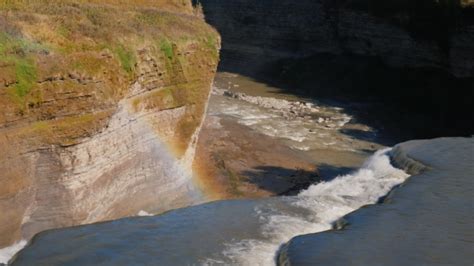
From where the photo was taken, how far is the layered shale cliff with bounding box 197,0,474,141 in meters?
31.4

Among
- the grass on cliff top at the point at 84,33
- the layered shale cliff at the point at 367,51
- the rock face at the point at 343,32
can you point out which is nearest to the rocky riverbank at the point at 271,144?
the layered shale cliff at the point at 367,51

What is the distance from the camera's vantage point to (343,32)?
41.4 metres

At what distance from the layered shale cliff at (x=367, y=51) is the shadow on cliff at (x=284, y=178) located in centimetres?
958

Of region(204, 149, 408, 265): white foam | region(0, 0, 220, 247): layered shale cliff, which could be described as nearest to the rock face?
region(204, 149, 408, 265): white foam

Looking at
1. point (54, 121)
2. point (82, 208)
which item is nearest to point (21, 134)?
point (54, 121)

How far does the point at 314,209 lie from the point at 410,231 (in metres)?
2.70

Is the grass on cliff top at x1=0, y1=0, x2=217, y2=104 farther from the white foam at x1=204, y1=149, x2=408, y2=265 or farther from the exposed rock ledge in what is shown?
the exposed rock ledge

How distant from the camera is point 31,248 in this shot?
1207cm

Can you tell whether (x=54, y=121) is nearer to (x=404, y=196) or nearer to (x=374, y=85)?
(x=404, y=196)

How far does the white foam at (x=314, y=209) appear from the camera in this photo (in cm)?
1215

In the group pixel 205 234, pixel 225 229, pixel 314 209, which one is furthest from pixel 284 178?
pixel 205 234

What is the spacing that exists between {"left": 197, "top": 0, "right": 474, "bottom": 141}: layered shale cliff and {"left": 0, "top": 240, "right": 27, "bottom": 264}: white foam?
63.7 feet

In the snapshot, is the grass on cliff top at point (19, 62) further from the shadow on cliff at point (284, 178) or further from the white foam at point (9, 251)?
the shadow on cliff at point (284, 178)

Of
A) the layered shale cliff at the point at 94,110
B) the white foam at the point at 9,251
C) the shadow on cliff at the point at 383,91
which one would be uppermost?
the layered shale cliff at the point at 94,110
